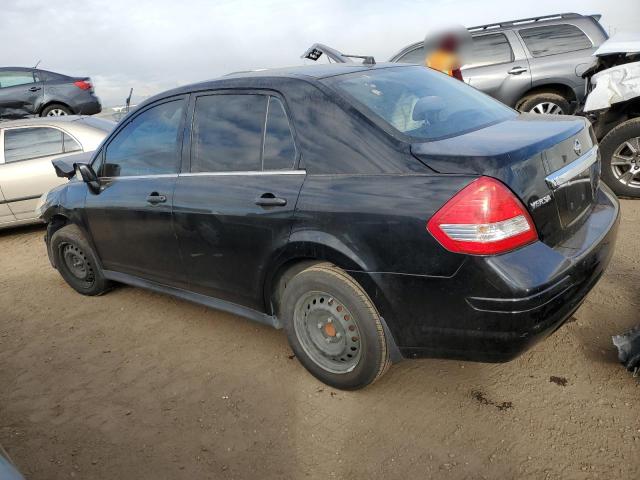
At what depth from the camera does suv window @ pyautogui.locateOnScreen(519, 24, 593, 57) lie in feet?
24.3

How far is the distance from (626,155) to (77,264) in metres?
5.25

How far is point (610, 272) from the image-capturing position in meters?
3.80

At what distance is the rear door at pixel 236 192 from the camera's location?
8.92 feet

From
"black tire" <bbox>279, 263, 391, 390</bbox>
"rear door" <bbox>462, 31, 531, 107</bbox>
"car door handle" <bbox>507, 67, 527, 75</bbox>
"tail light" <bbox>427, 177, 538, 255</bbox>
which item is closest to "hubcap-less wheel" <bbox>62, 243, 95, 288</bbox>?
"black tire" <bbox>279, 263, 391, 390</bbox>

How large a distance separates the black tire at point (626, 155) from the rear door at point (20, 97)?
425 inches

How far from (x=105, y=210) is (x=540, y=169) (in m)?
2.90

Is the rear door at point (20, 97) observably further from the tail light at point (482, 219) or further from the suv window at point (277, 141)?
the tail light at point (482, 219)

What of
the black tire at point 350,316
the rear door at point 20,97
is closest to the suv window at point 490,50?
the black tire at point 350,316

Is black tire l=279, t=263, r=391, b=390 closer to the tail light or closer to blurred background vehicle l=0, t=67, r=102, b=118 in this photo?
the tail light

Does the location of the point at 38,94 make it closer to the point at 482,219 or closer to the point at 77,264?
the point at 77,264

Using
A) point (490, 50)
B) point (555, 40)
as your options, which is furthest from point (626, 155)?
point (490, 50)

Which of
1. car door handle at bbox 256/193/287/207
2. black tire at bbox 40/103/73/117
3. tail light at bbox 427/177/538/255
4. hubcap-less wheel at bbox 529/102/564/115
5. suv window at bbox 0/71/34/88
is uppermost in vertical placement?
suv window at bbox 0/71/34/88

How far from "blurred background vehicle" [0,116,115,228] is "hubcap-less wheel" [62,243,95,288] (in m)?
2.16

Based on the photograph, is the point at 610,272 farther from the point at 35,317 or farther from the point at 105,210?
the point at 35,317
